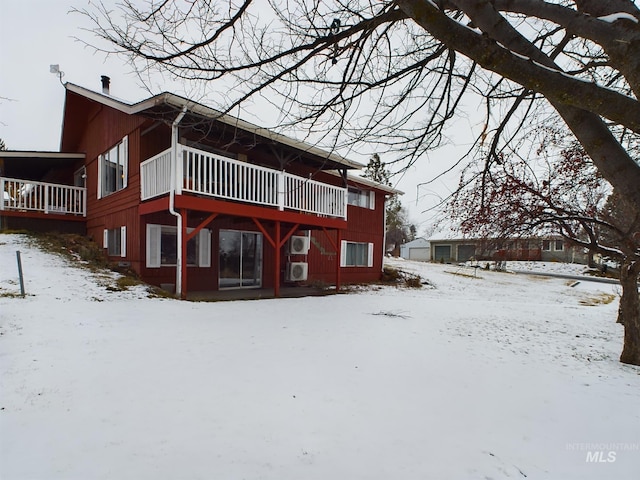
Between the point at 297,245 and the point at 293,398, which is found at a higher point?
the point at 297,245

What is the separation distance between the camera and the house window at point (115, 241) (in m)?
9.46

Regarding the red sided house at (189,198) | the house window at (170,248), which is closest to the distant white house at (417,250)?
the red sided house at (189,198)

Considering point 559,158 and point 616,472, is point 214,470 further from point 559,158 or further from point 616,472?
point 559,158

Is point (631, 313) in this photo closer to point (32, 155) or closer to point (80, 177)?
point (32, 155)

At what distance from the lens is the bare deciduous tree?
1845 millimetres

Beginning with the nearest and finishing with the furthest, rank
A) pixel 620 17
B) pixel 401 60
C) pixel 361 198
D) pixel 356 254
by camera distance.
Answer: pixel 620 17 → pixel 401 60 → pixel 356 254 → pixel 361 198

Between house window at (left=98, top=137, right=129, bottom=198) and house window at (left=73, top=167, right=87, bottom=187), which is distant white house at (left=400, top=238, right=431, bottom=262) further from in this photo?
house window at (left=98, top=137, right=129, bottom=198)

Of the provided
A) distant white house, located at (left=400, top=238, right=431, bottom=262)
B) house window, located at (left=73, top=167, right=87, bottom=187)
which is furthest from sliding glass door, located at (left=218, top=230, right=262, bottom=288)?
distant white house, located at (left=400, top=238, right=431, bottom=262)

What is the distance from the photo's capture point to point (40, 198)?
11562 mm

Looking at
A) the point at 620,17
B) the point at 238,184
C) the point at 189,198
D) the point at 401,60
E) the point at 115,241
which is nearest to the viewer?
the point at 620,17

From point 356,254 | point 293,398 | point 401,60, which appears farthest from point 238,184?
point 356,254

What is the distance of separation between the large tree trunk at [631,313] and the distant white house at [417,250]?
3606 cm

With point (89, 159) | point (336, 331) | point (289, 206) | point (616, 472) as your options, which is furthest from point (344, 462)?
point (89, 159)

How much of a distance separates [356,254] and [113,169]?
9.58 metres
